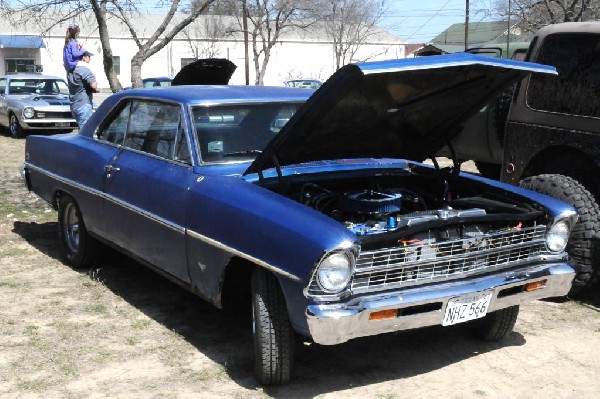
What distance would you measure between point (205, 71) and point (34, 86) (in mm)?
9762

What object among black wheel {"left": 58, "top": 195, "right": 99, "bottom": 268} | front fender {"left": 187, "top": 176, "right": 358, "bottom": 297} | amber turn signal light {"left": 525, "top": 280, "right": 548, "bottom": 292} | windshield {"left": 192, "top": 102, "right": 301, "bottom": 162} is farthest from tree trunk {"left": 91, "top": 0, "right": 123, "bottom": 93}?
amber turn signal light {"left": 525, "top": 280, "right": 548, "bottom": 292}

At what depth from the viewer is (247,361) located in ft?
14.1

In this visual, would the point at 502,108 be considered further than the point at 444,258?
Yes

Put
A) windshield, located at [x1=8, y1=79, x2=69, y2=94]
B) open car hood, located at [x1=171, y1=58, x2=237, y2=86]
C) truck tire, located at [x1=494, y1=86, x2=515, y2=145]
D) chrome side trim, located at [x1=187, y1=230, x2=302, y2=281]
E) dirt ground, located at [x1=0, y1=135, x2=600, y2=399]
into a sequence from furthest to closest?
windshield, located at [x1=8, y1=79, x2=69, y2=94] → open car hood, located at [x1=171, y1=58, x2=237, y2=86] → truck tire, located at [x1=494, y1=86, x2=515, y2=145] → dirt ground, located at [x1=0, y1=135, x2=600, y2=399] → chrome side trim, located at [x1=187, y1=230, x2=302, y2=281]

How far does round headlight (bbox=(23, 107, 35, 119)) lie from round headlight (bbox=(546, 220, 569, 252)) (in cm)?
1353

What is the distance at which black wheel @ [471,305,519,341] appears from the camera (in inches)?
180

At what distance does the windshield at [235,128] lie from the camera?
4707 mm

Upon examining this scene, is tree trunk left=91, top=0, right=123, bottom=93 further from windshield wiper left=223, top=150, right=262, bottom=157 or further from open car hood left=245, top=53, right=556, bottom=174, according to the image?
open car hood left=245, top=53, right=556, bottom=174

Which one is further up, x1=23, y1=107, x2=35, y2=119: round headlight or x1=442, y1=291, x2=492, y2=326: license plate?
x1=23, y1=107, x2=35, y2=119: round headlight

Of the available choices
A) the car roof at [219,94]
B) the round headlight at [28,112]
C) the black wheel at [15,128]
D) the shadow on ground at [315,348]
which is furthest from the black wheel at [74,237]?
the black wheel at [15,128]

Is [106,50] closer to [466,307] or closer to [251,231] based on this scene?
[251,231]

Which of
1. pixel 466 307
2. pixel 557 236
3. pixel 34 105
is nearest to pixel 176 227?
pixel 466 307

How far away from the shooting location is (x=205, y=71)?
29.6ft

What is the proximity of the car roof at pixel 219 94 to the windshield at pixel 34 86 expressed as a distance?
41.1 ft
